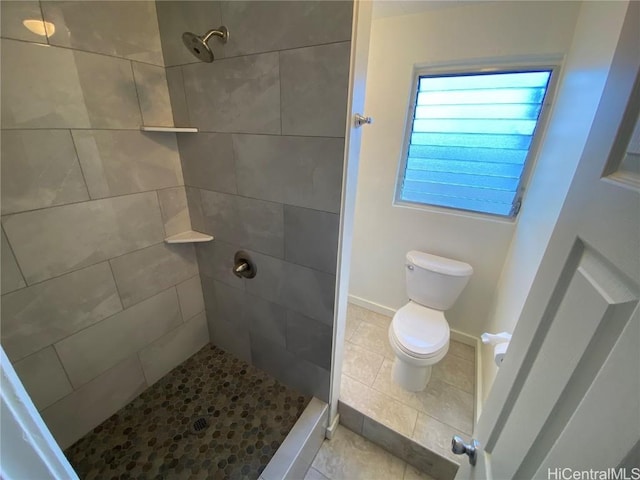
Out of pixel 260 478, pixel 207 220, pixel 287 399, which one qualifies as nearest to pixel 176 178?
pixel 207 220

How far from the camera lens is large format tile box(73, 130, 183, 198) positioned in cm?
106

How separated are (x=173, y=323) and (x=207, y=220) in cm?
70

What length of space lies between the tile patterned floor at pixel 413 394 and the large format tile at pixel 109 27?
6.83 feet

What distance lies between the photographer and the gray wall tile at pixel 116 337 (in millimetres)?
1166

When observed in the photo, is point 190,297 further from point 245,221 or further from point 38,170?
point 38,170

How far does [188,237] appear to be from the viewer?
57.1 inches

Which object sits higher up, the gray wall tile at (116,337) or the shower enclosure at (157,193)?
the shower enclosure at (157,193)

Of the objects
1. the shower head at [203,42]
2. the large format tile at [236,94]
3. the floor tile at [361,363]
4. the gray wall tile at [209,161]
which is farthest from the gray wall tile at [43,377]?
the floor tile at [361,363]

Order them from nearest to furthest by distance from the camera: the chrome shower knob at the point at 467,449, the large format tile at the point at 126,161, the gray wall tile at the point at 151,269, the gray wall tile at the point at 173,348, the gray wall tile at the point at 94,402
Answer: the chrome shower knob at the point at 467,449
the large format tile at the point at 126,161
the gray wall tile at the point at 94,402
the gray wall tile at the point at 151,269
the gray wall tile at the point at 173,348

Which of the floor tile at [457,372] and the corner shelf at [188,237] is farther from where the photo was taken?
the floor tile at [457,372]

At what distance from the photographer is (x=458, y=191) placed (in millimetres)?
1763

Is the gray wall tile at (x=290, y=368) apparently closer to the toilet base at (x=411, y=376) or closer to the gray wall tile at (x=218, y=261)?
the gray wall tile at (x=218, y=261)

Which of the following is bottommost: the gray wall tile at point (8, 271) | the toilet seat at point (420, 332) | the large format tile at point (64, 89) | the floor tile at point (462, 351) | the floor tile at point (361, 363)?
the floor tile at point (361, 363)

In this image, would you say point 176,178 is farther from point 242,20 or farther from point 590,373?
point 590,373
